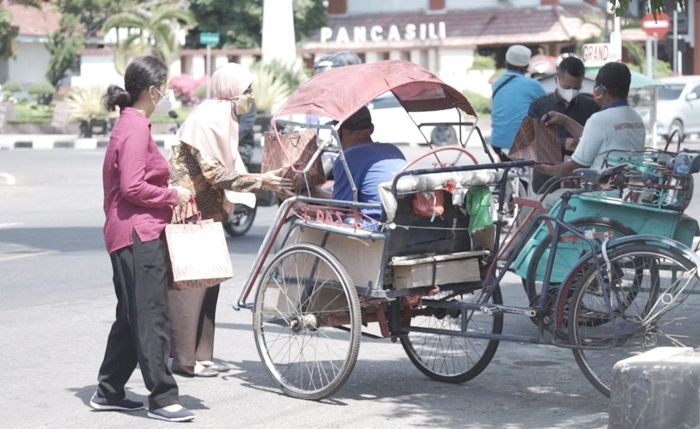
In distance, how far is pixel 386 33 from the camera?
47.4 metres

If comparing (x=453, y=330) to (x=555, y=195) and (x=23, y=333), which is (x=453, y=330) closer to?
(x=555, y=195)

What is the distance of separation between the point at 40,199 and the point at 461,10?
28.7 meters

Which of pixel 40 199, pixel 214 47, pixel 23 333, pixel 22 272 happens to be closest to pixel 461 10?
pixel 214 47

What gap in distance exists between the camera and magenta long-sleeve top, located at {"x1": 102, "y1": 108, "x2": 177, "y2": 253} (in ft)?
21.9

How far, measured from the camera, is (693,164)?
275 inches

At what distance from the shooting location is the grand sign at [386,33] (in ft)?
150

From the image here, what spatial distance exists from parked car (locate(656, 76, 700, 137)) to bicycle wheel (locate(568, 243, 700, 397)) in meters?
27.0

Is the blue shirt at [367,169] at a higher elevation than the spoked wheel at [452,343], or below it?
higher

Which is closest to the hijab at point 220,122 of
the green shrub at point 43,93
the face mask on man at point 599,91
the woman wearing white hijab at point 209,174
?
the woman wearing white hijab at point 209,174

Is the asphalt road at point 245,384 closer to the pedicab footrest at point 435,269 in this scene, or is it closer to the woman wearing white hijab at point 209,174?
the woman wearing white hijab at point 209,174

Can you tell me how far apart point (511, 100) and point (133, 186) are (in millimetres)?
5875

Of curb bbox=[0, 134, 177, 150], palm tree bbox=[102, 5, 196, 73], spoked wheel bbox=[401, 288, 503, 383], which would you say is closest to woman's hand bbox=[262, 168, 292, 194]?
spoked wheel bbox=[401, 288, 503, 383]

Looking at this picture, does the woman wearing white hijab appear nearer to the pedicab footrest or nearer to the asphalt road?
the asphalt road

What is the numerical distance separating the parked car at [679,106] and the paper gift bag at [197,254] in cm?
2718
